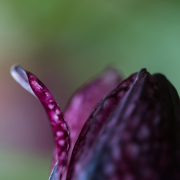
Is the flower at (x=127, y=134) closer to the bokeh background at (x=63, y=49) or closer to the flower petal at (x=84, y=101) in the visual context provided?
the flower petal at (x=84, y=101)

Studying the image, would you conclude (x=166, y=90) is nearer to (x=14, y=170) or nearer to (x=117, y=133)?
(x=117, y=133)

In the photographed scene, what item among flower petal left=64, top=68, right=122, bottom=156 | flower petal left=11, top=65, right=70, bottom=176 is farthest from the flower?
flower petal left=64, top=68, right=122, bottom=156

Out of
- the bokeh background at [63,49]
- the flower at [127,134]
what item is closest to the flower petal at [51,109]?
the flower at [127,134]

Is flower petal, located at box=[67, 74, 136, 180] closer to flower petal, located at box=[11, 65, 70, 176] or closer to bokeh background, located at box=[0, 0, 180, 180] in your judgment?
flower petal, located at box=[11, 65, 70, 176]

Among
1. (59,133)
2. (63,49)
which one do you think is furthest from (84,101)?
(63,49)

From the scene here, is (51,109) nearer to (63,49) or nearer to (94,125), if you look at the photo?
(94,125)

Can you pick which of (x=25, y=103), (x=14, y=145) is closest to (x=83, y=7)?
(x=25, y=103)
